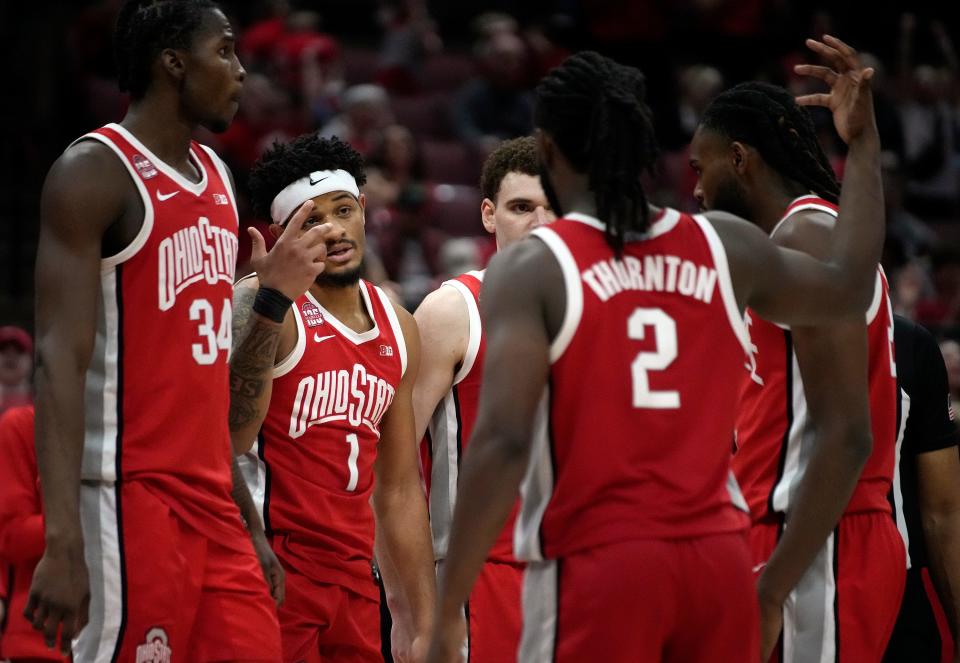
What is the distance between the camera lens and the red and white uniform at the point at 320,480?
477 centimetres

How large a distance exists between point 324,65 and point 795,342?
33.4 ft

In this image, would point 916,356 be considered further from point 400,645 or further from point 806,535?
point 400,645

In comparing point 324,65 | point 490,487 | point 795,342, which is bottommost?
point 490,487

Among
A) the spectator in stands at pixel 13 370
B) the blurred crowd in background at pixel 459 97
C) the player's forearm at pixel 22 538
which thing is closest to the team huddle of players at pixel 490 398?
the player's forearm at pixel 22 538

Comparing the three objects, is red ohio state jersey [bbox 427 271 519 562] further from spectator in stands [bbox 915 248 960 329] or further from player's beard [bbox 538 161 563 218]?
spectator in stands [bbox 915 248 960 329]

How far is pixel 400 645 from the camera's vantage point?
502 cm

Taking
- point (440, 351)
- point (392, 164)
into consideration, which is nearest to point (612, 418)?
→ point (440, 351)

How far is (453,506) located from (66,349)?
5.33 ft

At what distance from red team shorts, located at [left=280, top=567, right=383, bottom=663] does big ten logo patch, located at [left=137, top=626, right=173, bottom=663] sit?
0.80m

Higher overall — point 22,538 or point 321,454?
point 321,454

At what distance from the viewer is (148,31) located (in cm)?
416

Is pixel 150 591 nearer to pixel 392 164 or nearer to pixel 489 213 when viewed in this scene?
pixel 489 213

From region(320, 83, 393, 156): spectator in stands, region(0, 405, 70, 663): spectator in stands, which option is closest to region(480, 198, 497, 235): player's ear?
region(0, 405, 70, 663): spectator in stands

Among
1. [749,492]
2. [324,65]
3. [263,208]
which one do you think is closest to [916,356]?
[749,492]
